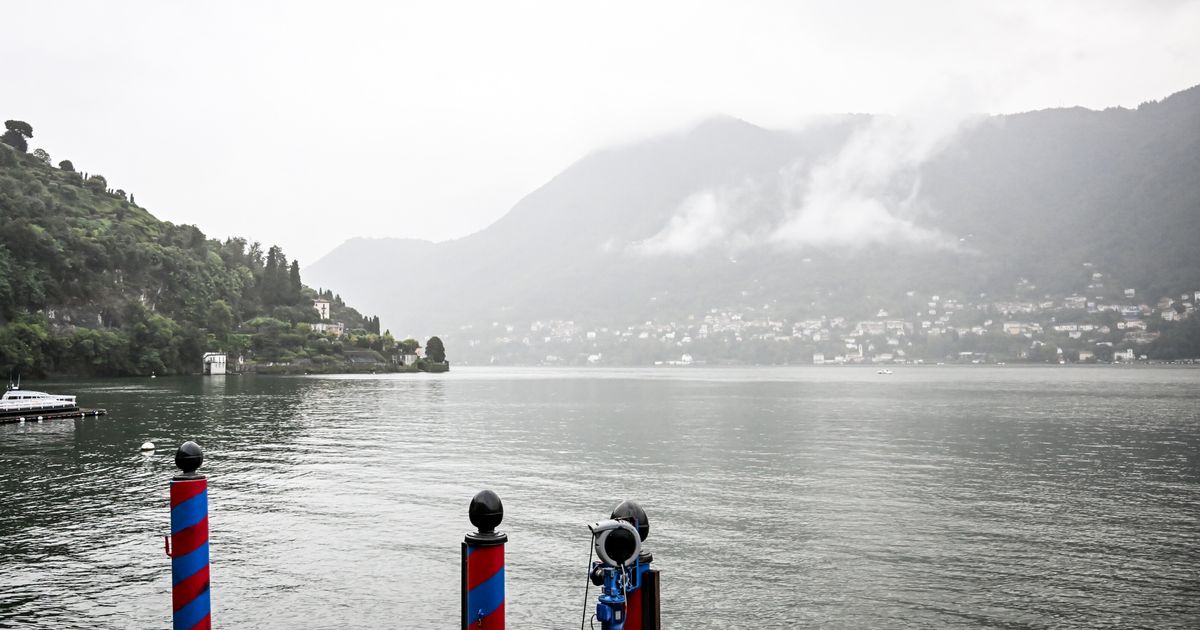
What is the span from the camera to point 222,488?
2975 cm

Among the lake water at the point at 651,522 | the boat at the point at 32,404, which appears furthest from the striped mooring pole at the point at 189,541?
the boat at the point at 32,404

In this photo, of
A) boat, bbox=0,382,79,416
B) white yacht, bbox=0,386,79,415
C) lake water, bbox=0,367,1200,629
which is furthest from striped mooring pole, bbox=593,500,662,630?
white yacht, bbox=0,386,79,415

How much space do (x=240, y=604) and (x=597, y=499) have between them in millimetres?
14792

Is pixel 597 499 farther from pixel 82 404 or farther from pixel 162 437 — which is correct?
pixel 82 404

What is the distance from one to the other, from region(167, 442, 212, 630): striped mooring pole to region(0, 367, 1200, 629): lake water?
8.01m

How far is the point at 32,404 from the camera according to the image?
2440 inches

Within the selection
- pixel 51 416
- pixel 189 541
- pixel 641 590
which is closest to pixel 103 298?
pixel 51 416

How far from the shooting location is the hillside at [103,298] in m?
133

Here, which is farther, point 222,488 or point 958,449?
point 958,449

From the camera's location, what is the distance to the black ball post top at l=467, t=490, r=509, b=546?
5.88 metres

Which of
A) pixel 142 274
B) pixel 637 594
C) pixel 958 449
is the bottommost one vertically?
pixel 958 449

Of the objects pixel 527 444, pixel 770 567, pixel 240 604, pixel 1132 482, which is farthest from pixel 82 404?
pixel 1132 482

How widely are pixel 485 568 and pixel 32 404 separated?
70.9 meters

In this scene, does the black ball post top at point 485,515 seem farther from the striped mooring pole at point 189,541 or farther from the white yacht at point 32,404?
the white yacht at point 32,404
